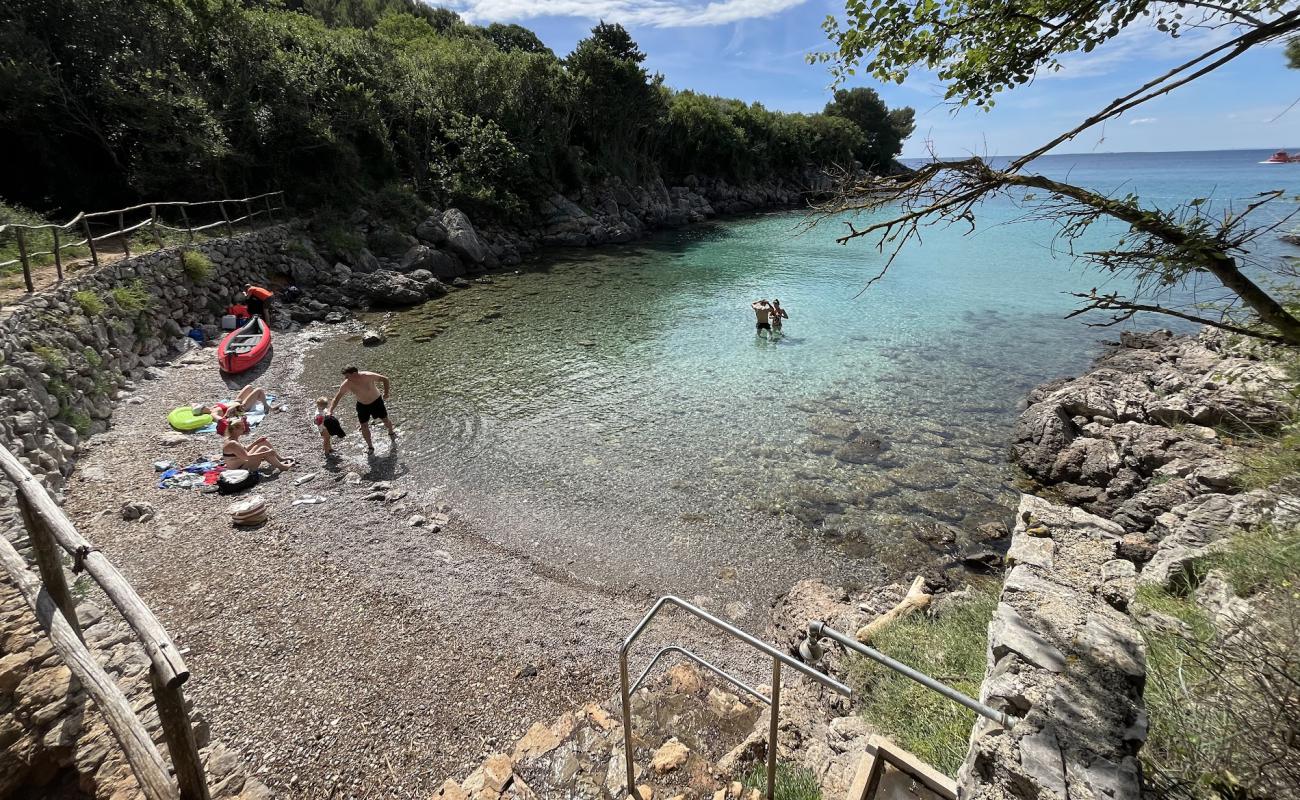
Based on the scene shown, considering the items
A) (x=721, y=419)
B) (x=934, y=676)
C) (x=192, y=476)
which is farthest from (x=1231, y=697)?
(x=192, y=476)

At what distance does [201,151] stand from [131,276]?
9.87m

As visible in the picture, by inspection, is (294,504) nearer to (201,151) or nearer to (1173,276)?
(1173,276)

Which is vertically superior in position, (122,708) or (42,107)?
(42,107)

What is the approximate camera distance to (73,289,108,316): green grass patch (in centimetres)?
1195

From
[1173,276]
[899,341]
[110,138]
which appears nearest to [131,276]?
[110,138]

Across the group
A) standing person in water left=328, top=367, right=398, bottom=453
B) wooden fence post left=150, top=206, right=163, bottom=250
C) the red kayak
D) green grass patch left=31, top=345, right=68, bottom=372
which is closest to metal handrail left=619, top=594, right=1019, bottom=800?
standing person in water left=328, top=367, right=398, bottom=453

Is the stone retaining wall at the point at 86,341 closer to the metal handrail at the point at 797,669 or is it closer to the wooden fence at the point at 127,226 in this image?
the wooden fence at the point at 127,226

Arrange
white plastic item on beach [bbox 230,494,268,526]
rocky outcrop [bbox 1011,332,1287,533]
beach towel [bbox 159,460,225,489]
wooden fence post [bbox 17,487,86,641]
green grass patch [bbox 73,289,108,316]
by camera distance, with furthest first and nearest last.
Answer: green grass patch [bbox 73,289,108,316], beach towel [bbox 159,460,225,489], white plastic item on beach [bbox 230,494,268,526], rocky outcrop [bbox 1011,332,1287,533], wooden fence post [bbox 17,487,86,641]

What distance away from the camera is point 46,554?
400 centimetres

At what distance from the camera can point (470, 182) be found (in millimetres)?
32562

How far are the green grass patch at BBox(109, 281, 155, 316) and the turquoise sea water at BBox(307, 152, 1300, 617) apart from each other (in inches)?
161

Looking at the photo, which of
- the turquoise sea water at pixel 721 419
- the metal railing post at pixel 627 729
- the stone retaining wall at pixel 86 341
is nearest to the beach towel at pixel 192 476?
the stone retaining wall at pixel 86 341

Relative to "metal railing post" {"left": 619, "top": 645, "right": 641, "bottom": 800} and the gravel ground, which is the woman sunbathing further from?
"metal railing post" {"left": 619, "top": 645, "right": 641, "bottom": 800}

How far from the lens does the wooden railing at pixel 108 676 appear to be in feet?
9.96
